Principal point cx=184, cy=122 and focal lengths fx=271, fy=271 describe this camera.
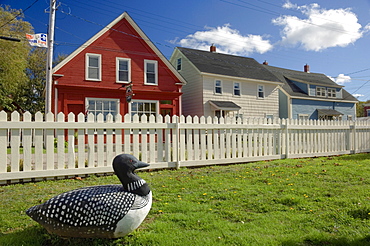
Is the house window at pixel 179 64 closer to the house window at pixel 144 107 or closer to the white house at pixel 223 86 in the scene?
the white house at pixel 223 86

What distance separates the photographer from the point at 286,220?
318 centimetres

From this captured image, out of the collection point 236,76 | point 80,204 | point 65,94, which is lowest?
point 80,204

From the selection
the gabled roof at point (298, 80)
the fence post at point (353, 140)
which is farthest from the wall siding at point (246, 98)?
the fence post at point (353, 140)

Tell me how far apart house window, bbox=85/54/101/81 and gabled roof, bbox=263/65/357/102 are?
709 inches

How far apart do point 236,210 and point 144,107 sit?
13990 mm

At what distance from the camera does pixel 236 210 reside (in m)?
3.57

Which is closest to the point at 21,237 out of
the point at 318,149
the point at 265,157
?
the point at 265,157

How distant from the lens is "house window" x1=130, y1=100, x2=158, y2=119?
16609 millimetres

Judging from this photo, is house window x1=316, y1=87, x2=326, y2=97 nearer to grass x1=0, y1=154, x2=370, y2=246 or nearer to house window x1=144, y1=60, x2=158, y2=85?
house window x1=144, y1=60, x2=158, y2=85

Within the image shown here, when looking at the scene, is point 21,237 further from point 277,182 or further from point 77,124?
point 277,182

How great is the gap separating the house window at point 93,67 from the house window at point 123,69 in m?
1.09

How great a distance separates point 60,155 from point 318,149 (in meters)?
8.48

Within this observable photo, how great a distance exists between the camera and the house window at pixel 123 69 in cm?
1617

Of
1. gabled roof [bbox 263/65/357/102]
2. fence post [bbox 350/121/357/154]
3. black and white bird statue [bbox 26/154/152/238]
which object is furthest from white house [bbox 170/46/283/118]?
black and white bird statue [bbox 26/154/152/238]
